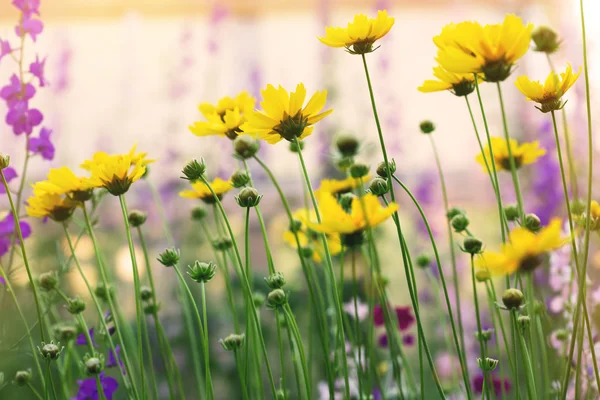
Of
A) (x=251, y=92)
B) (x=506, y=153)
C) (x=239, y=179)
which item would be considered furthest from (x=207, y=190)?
(x=251, y=92)

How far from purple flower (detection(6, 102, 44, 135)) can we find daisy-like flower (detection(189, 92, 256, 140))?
17 cm

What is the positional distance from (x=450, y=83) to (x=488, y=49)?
3.3 inches

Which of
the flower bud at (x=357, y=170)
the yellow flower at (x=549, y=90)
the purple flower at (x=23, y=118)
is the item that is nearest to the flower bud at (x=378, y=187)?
the flower bud at (x=357, y=170)

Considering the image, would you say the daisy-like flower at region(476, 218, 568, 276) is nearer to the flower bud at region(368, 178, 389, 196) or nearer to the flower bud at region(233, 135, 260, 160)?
the flower bud at region(368, 178, 389, 196)

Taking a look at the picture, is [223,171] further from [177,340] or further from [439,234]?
[439,234]

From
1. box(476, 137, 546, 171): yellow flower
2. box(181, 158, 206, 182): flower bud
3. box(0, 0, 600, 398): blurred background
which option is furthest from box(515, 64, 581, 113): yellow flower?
box(0, 0, 600, 398): blurred background

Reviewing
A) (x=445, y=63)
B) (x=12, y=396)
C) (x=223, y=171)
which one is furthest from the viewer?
(x=223, y=171)

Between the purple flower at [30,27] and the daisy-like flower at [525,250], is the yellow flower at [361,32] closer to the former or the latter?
the daisy-like flower at [525,250]

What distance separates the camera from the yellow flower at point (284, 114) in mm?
427

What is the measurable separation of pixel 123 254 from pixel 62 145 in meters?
0.37

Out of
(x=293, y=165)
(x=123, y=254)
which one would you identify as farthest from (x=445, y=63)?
(x=293, y=165)

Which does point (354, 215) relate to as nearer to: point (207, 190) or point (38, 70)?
point (207, 190)

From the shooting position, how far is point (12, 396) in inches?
44.9

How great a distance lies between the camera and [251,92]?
5.70ft
